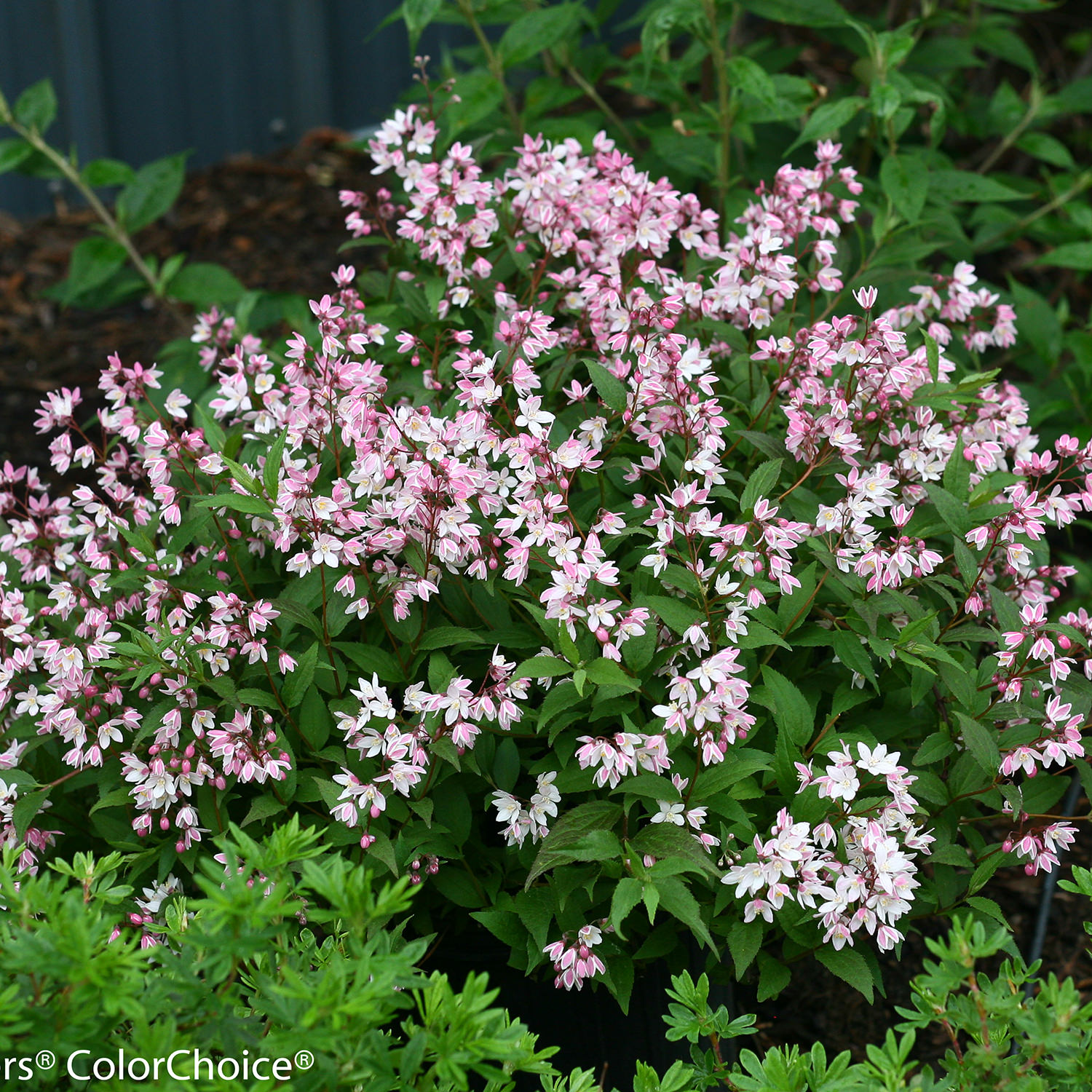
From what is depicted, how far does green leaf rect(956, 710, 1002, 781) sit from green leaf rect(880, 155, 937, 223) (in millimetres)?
1574

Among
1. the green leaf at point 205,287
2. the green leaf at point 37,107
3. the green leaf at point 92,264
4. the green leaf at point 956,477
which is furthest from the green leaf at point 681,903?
the green leaf at point 37,107

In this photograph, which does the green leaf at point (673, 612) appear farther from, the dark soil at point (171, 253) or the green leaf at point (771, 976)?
the dark soil at point (171, 253)

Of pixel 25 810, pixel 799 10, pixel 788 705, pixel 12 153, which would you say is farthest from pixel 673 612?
pixel 12 153

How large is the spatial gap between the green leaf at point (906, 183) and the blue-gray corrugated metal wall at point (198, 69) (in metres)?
3.24

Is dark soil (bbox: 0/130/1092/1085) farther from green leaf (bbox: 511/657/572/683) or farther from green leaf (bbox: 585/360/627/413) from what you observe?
green leaf (bbox: 585/360/627/413)

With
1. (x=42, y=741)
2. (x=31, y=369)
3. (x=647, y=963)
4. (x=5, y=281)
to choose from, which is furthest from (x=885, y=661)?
(x=5, y=281)

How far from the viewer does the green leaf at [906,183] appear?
129 inches

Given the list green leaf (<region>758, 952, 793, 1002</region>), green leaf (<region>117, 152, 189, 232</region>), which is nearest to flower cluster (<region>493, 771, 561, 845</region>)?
green leaf (<region>758, 952, 793, 1002</region>)

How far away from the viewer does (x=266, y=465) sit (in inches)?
87.3

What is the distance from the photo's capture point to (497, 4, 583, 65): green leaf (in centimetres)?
361

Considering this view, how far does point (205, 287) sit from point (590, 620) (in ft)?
9.52

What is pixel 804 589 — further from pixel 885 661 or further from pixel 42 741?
pixel 42 741

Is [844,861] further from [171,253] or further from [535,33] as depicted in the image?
[171,253]

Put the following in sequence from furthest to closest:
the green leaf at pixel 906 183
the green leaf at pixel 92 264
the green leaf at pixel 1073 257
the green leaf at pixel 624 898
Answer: the green leaf at pixel 92 264 < the green leaf at pixel 1073 257 < the green leaf at pixel 906 183 < the green leaf at pixel 624 898
